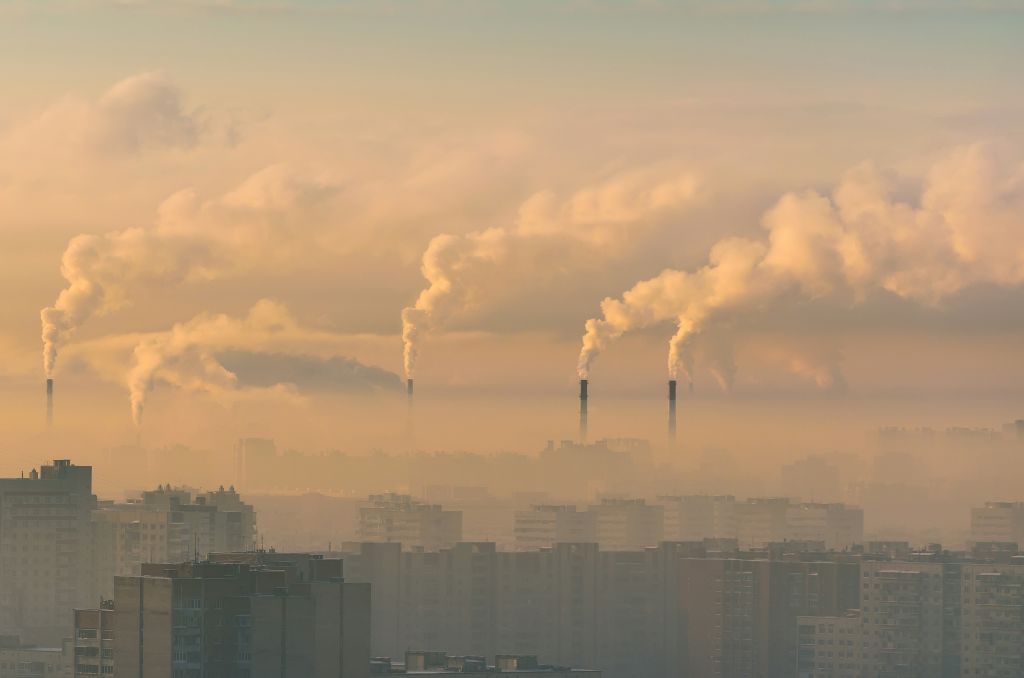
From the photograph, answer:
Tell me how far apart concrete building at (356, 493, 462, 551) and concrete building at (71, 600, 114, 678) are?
5410 cm

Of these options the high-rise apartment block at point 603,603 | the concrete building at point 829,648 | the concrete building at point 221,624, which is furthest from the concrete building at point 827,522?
the concrete building at point 221,624

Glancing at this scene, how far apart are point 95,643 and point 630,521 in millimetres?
56833

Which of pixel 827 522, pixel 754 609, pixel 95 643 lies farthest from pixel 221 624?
pixel 827 522

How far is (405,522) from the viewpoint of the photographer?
110250mm

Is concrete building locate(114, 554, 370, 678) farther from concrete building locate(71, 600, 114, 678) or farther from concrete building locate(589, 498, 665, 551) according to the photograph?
concrete building locate(589, 498, 665, 551)

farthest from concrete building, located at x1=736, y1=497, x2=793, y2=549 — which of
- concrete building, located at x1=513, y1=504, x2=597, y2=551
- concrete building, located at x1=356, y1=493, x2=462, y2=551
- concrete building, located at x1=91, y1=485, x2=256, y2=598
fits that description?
concrete building, located at x1=91, y1=485, x2=256, y2=598

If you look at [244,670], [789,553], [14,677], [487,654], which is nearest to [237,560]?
[244,670]

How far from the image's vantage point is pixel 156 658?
51.8 metres

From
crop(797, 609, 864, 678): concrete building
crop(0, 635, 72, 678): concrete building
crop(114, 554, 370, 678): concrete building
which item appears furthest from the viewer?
crop(797, 609, 864, 678): concrete building

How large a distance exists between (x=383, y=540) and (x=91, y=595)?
431 inches

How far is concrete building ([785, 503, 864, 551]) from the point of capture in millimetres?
112562

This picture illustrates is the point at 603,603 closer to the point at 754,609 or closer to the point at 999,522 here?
the point at 754,609

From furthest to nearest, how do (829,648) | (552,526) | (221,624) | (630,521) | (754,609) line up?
(552,526), (630,521), (754,609), (829,648), (221,624)

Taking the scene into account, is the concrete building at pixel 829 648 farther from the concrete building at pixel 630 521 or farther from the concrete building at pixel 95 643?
the concrete building at pixel 95 643
